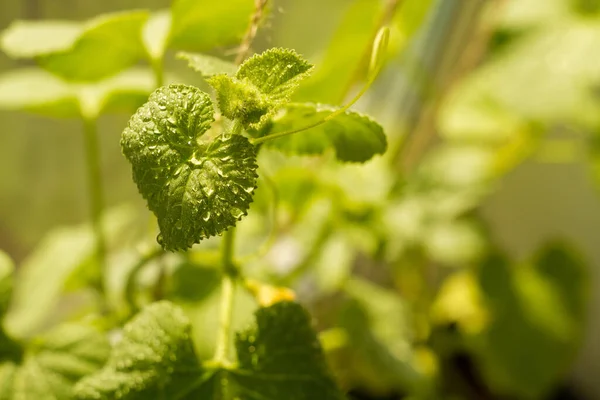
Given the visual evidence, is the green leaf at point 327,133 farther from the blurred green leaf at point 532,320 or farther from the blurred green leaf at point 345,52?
the blurred green leaf at point 532,320

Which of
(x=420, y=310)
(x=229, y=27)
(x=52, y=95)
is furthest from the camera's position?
(x=420, y=310)

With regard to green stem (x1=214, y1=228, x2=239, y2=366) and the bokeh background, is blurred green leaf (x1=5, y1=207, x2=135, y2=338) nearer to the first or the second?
the bokeh background

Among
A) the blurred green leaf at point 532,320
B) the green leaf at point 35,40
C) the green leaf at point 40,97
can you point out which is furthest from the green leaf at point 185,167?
the blurred green leaf at point 532,320

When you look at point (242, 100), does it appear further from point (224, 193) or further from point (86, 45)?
point (86, 45)

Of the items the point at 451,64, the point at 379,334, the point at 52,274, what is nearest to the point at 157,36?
the point at 52,274

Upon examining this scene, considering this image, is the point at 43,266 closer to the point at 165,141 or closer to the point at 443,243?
the point at 165,141

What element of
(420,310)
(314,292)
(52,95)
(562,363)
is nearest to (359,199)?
→ (314,292)
